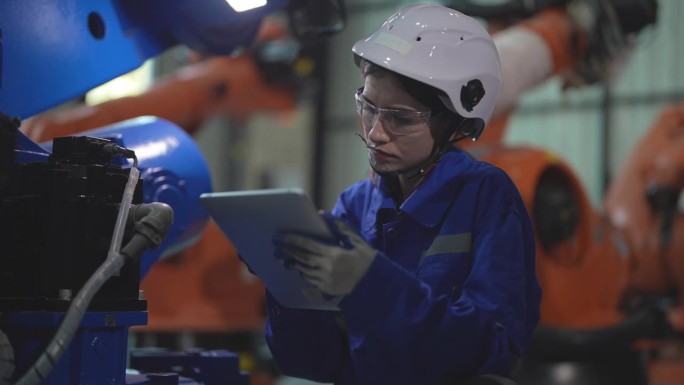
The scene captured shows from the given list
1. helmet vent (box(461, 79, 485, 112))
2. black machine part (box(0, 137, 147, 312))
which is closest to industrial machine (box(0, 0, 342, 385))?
black machine part (box(0, 137, 147, 312))

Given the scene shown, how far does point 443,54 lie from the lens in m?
2.07

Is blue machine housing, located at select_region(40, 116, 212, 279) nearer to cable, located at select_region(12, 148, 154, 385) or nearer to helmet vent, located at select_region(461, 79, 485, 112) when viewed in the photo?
cable, located at select_region(12, 148, 154, 385)

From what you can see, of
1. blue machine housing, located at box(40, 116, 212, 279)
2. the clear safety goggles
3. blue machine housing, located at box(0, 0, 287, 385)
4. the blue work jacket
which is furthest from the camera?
blue machine housing, located at box(40, 116, 212, 279)

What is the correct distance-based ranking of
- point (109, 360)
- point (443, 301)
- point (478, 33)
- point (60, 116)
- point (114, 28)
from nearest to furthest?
point (443, 301)
point (109, 360)
point (478, 33)
point (114, 28)
point (60, 116)

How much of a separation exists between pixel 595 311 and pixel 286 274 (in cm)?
313

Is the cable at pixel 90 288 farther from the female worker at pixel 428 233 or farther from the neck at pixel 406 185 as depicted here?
the neck at pixel 406 185

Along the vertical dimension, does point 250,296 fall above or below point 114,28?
below

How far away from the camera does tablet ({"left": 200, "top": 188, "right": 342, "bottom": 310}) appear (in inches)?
62.8

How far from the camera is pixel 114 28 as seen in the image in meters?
2.69

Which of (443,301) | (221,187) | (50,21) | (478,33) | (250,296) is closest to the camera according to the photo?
(443,301)

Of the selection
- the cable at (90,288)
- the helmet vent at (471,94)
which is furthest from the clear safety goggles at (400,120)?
the cable at (90,288)

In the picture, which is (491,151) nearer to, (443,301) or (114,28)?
(114,28)

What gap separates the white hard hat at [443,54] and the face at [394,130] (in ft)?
0.18

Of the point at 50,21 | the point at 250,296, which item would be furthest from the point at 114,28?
the point at 250,296
